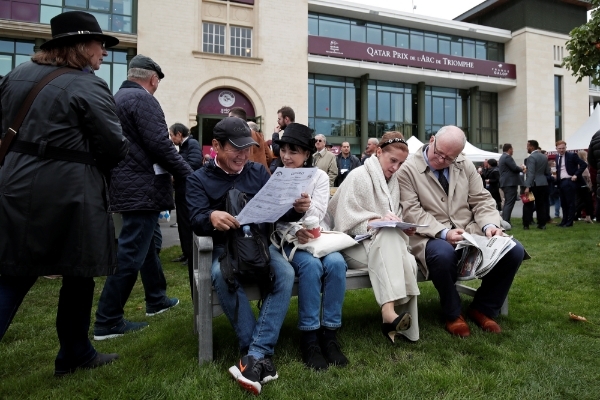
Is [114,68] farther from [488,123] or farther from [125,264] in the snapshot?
[488,123]

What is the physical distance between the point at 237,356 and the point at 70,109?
1864 mm

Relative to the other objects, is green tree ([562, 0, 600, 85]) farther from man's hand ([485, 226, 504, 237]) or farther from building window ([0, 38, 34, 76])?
building window ([0, 38, 34, 76])

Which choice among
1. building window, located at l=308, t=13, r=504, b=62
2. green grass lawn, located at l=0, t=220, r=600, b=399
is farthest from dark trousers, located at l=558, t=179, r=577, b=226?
building window, located at l=308, t=13, r=504, b=62

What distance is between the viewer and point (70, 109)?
243 cm

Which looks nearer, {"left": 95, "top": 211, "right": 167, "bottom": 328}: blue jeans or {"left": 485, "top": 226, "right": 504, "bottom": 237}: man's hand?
{"left": 95, "top": 211, "right": 167, "bottom": 328}: blue jeans

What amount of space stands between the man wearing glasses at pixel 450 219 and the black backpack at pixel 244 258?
139 centimetres

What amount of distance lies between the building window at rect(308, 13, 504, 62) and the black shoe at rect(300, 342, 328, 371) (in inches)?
1008

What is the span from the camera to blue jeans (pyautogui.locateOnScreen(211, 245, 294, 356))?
2.72 m

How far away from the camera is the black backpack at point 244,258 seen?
2.70 m

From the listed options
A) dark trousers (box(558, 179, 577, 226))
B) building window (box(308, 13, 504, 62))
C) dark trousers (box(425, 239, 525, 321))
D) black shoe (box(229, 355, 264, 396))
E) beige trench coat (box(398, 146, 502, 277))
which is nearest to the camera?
black shoe (box(229, 355, 264, 396))

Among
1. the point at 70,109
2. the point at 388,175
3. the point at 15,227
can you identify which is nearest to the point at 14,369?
the point at 15,227

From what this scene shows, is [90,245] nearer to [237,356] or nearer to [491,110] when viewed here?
[237,356]

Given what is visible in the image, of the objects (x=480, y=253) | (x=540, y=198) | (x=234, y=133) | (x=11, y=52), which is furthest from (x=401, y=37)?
(x=234, y=133)

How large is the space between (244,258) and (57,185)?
1117 millimetres
